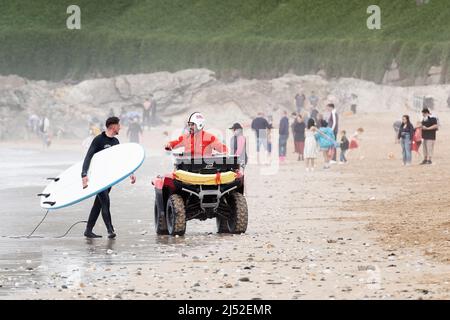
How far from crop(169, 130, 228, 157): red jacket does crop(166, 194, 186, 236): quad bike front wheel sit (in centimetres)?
70

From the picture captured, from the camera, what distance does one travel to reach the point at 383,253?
1506 centimetres

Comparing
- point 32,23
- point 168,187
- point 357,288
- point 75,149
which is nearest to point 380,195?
point 168,187

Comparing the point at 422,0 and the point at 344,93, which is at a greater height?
the point at 422,0

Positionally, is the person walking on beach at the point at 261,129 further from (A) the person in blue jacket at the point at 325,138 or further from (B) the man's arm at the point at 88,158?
(B) the man's arm at the point at 88,158

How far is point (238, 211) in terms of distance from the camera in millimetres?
17688

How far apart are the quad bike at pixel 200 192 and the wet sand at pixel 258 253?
309 millimetres

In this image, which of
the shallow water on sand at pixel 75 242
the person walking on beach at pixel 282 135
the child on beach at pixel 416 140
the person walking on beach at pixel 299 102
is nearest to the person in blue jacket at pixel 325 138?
the child on beach at pixel 416 140

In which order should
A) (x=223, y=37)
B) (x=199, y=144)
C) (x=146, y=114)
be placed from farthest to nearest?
(x=223, y=37) < (x=146, y=114) < (x=199, y=144)

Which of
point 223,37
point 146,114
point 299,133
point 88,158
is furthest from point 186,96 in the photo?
point 88,158

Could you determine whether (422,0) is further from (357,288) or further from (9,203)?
(357,288)

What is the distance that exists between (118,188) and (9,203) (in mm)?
4527

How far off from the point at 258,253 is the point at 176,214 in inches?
85.9

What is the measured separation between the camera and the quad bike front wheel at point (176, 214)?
17.3 m

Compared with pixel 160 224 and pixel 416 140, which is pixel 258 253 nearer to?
pixel 160 224
